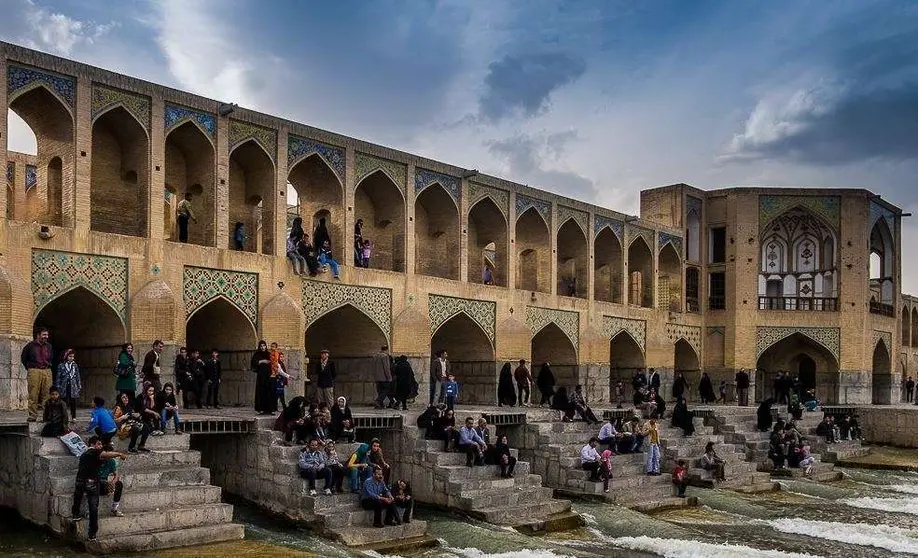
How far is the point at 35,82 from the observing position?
50.6 ft

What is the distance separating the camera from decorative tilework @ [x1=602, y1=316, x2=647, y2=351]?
27438mm

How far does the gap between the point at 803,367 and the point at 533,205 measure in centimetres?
1352

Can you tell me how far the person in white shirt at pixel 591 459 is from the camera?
1628 centimetres

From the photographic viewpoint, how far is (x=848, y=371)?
101 ft

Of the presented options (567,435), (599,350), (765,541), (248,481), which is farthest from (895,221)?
(248,481)

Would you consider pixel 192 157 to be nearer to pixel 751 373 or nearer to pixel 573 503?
pixel 573 503

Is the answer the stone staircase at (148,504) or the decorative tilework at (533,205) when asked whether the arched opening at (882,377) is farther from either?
the stone staircase at (148,504)

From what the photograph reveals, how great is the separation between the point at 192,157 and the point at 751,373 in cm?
1921

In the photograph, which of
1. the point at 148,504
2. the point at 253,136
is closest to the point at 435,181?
the point at 253,136

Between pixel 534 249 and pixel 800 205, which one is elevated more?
pixel 800 205

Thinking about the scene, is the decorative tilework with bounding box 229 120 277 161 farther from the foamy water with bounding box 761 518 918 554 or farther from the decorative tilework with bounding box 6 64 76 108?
the foamy water with bounding box 761 518 918 554

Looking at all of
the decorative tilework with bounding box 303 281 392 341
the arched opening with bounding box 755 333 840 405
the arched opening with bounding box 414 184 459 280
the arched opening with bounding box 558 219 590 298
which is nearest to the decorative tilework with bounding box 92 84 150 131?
the decorative tilework with bounding box 303 281 392 341

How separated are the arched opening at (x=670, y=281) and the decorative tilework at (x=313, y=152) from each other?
1361cm

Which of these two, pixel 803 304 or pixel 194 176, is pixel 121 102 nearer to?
pixel 194 176
